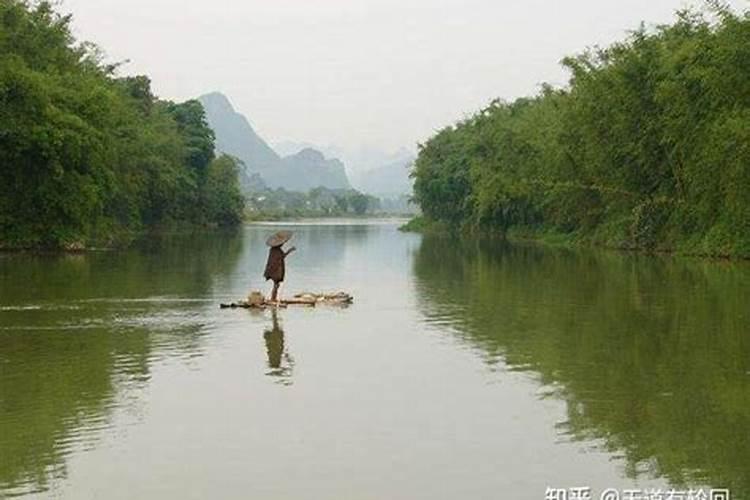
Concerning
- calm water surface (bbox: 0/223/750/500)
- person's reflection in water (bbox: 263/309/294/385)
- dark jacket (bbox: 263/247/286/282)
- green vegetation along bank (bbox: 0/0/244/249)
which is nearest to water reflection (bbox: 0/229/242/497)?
calm water surface (bbox: 0/223/750/500)

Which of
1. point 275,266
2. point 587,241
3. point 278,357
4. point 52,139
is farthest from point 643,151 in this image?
point 278,357

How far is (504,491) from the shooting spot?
314 inches

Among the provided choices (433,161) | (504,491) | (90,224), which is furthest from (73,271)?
(433,161)

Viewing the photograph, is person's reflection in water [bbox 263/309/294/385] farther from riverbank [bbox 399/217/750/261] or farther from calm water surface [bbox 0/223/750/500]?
riverbank [bbox 399/217/750/261]

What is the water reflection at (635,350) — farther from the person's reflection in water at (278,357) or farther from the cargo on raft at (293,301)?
the person's reflection in water at (278,357)

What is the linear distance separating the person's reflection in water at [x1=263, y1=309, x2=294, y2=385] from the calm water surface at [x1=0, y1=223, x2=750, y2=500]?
0.26 ft

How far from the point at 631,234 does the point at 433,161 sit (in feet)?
154

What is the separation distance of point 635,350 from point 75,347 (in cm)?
854

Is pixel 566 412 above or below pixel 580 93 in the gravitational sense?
below

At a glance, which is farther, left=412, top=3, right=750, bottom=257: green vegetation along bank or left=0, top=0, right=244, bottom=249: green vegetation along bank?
left=0, top=0, right=244, bottom=249: green vegetation along bank

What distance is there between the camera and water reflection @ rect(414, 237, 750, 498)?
9.34 meters

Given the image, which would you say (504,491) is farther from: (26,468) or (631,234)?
(631,234)

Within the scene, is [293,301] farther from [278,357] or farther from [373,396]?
[373,396]

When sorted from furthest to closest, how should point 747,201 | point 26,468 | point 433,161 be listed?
point 433,161
point 747,201
point 26,468
